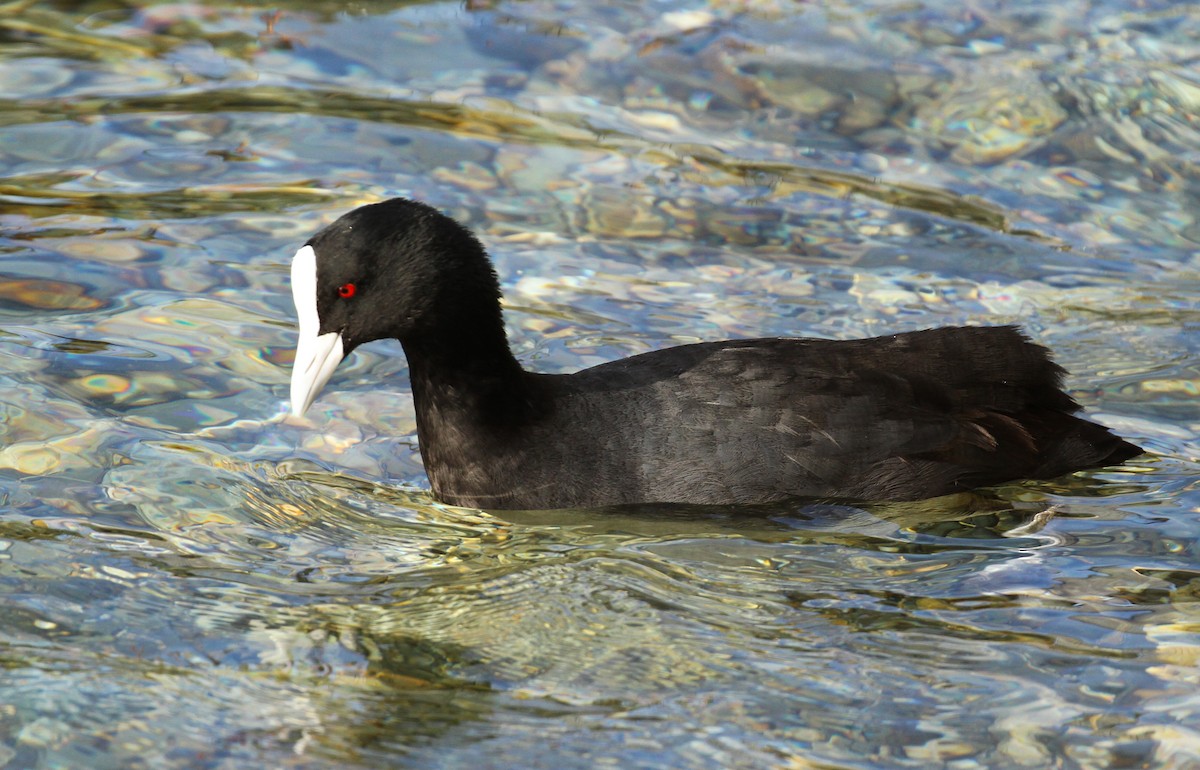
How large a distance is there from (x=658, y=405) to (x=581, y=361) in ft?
3.55

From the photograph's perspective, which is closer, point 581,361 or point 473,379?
point 473,379

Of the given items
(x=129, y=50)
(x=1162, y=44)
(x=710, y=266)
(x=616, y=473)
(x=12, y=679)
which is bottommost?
(x=12, y=679)

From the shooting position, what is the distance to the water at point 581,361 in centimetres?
347

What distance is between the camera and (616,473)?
4.47 m

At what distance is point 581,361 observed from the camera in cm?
558

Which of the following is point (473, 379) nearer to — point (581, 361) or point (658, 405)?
point (658, 405)

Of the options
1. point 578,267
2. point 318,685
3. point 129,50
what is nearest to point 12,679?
point 318,685

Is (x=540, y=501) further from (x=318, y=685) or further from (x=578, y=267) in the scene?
(x=578, y=267)

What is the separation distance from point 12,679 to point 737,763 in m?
1.67

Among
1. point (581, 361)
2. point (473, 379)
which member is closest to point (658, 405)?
point (473, 379)

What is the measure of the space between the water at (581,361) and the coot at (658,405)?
0.11 meters

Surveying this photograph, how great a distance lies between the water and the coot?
11 centimetres

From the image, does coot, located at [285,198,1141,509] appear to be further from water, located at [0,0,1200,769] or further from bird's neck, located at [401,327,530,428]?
water, located at [0,0,1200,769]

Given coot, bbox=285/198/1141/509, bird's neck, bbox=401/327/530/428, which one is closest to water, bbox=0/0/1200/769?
coot, bbox=285/198/1141/509
